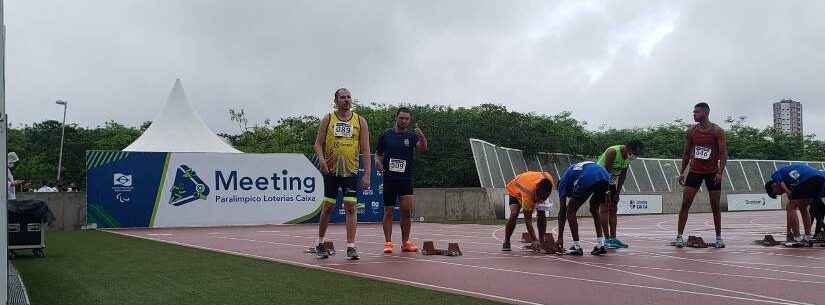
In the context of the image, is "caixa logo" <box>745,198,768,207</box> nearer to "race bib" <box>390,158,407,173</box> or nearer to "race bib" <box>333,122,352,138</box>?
"race bib" <box>390,158,407,173</box>

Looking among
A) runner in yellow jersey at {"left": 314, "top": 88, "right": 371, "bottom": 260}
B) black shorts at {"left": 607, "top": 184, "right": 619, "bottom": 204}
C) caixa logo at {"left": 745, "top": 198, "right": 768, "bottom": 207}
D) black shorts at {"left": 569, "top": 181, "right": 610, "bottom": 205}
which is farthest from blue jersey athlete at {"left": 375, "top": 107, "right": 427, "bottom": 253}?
caixa logo at {"left": 745, "top": 198, "right": 768, "bottom": 207}

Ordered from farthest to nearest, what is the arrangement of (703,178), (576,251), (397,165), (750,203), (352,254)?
(750,203) < (703,178) < (397,165) < (576,251) < (352,254)

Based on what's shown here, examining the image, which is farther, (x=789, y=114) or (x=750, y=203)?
(x=789, y=114)

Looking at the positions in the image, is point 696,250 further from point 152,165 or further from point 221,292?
point 152,165

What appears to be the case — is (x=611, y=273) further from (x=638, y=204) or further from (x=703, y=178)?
(x=638, y=204)

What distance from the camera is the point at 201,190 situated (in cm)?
2077

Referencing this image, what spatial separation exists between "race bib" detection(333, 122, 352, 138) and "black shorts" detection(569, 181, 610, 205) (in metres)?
2.82

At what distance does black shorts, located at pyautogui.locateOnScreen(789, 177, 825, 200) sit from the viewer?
1059 cm

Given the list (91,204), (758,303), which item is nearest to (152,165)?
(91,204)

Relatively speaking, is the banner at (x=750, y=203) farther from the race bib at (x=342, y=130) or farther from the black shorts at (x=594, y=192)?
the race bib at (x=342, y=130)

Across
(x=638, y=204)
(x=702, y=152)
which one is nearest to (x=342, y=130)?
(x=702, y=152)

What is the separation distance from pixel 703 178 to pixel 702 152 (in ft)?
1.23

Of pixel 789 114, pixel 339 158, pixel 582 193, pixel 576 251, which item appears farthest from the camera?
pixel 789 114

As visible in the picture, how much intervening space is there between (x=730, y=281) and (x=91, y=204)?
1708cm
